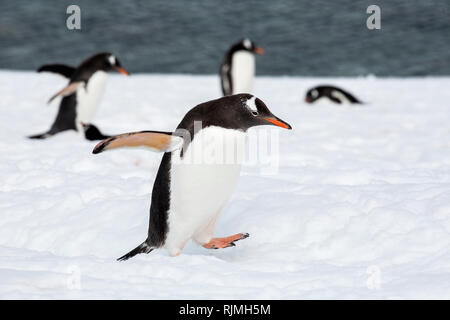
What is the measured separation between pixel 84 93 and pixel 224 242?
406 centimetres

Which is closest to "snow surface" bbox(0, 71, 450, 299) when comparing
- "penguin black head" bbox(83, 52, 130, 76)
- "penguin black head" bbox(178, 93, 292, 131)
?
"penguin black head" bbox(178, 93, 292, 131)

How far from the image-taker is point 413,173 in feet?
16.2

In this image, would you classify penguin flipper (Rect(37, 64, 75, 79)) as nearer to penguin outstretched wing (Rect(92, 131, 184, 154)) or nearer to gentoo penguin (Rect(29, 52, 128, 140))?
gentoo penguin (Rect(29, 52, 128, 140))

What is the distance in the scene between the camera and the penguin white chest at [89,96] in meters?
6.87

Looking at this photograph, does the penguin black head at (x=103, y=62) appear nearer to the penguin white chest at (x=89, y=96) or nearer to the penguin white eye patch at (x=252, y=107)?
the penguin white chest at (x=89, y=96)

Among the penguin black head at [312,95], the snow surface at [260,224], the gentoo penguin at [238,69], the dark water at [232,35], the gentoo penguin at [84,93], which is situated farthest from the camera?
the dark water at [232,35]

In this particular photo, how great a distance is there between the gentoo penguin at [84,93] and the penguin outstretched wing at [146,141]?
4.09 meters

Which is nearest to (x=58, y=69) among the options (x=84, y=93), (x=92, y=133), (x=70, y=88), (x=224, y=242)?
(x=84, y=93)

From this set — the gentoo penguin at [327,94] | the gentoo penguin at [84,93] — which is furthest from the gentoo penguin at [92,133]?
the gentoo penguin at [327,94]

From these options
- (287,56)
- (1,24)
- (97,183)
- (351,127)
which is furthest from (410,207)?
(1,24)

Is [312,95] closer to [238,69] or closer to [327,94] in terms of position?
[327,94]

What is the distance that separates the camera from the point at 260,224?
3.50 metres

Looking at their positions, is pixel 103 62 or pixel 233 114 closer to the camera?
pixel 233 114

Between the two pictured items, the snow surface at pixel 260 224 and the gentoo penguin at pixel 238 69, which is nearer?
the snow surface at pixel 260 224
